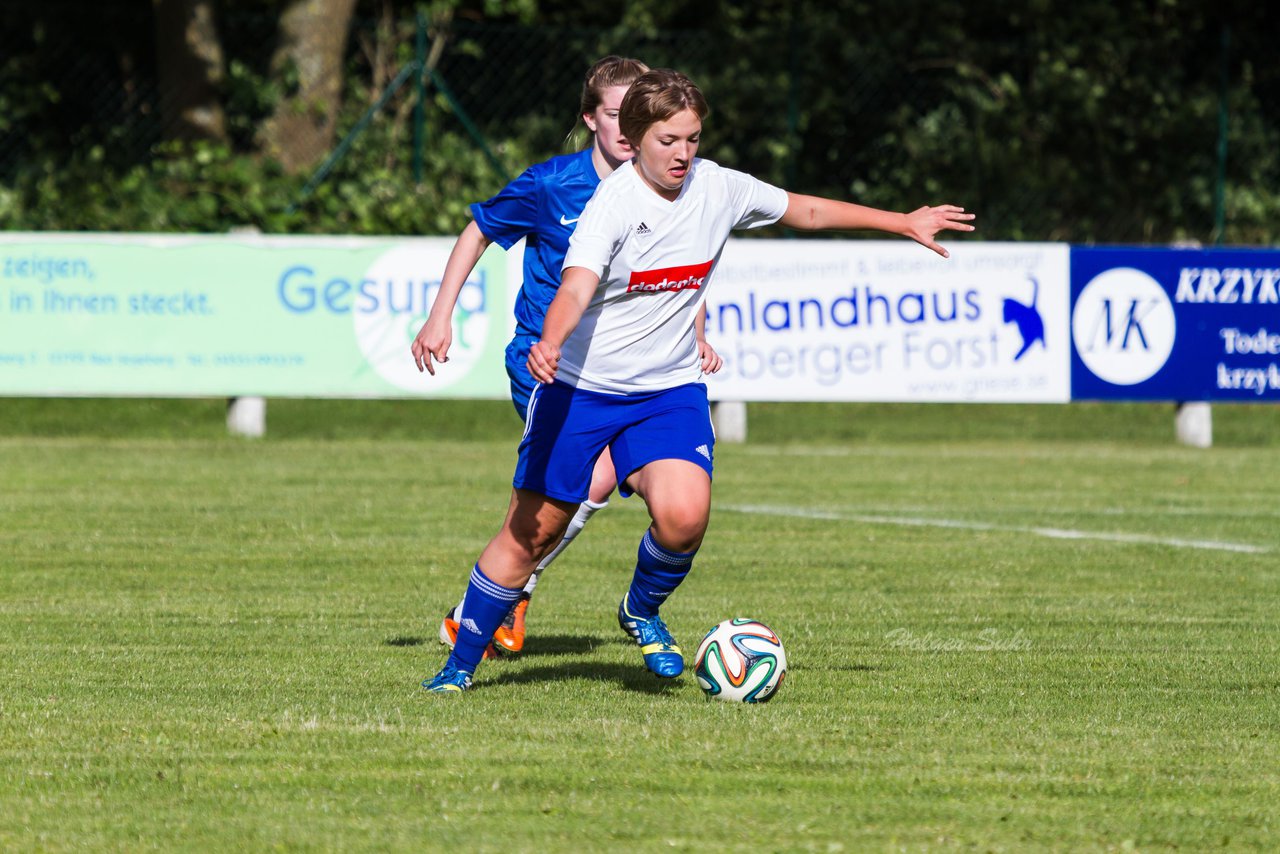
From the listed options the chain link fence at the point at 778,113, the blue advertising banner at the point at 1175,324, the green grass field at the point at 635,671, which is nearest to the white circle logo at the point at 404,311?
the green grass field at the point at 635,671

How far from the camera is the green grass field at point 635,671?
14.2 feet

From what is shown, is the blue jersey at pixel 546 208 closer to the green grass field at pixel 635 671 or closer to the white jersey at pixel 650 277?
the white jersey at pixel 650 277

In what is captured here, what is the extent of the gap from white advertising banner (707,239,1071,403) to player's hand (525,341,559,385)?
10028 millimetres

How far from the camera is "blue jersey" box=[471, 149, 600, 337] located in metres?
6.44

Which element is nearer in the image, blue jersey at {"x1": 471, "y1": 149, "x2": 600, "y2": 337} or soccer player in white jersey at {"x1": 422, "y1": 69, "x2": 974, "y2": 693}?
soccer player in white jersey at {"x1": 422, "y1": 69, "x2": 974, "y2": 693}

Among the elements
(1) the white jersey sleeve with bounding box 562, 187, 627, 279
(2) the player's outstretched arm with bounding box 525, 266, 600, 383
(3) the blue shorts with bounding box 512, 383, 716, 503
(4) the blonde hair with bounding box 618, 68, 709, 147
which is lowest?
(3) the blue shorts with bounding box 512, 383, 716, 503

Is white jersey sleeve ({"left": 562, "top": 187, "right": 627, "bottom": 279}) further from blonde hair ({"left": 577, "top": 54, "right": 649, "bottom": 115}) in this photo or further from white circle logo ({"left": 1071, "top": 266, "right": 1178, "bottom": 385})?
white circle logo ({"left": 1071, "top": 266, "right": 1178, "bottom": 385})

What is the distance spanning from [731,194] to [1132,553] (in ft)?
14.6

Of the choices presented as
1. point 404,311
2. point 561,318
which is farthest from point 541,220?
point 404,311

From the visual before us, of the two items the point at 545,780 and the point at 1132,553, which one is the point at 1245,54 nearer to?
the point at 1132,553

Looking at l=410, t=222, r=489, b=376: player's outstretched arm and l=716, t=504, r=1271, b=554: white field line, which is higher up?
l=410, t=222, r=489, b=376: player's outstretched arm

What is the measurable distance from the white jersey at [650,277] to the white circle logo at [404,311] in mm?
9185

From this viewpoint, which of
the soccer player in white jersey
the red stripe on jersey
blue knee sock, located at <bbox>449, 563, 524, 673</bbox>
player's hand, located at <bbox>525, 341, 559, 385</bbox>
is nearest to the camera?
player's hand, located at <bbox>525, 341, 559, 385</bbox>

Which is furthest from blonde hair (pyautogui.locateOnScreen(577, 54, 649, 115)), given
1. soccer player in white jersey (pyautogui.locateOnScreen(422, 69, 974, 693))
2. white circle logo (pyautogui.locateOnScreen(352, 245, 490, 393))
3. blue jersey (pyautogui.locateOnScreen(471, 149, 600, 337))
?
white circle logo (pyautogui.locateOnScreen(352, 245, 490, 393))
